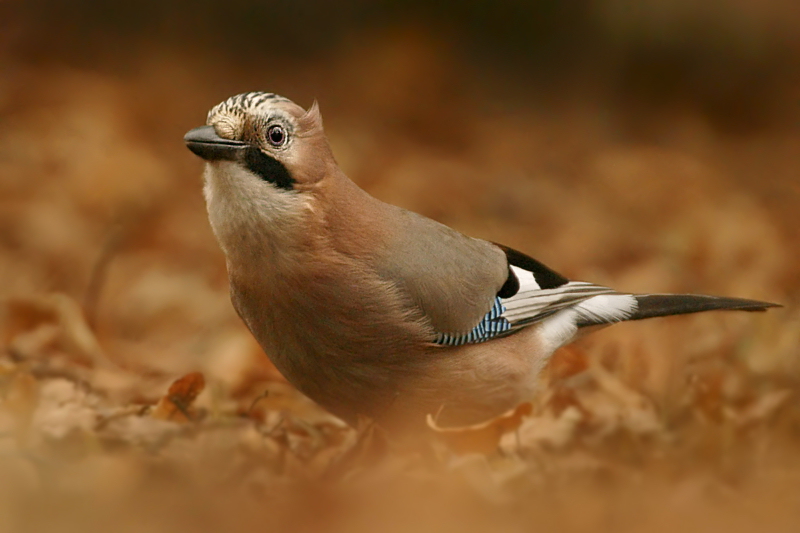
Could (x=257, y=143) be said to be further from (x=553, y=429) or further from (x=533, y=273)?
(x=553, y=429)

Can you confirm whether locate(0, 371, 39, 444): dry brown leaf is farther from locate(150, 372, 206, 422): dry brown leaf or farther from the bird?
the bird

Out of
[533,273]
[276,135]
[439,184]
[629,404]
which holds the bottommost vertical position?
[629,404]

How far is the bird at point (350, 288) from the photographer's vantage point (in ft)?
6.68

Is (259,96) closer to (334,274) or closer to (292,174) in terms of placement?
(292,174)

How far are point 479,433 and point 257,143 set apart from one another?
96 centimetres

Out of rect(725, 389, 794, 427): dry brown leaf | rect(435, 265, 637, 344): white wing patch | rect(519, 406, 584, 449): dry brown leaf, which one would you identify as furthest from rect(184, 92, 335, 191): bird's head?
rect(725, 389, 794, 427): dry brown leaf

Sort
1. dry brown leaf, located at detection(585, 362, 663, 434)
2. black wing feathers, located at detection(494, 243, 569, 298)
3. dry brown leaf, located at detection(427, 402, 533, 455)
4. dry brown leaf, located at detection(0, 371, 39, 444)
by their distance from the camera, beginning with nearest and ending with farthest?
dry brown leaf, located at detection(0, 371, 39, 444)
dry brown leaf, located at detection(427, 402, 533, 455)
dry brown leaf, located at detection(585, 362, 663, 434)
black wing feathers, located at detection(494, 243, 569, 298)

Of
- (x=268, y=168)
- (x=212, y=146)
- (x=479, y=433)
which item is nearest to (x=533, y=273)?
(x=479, y=433)

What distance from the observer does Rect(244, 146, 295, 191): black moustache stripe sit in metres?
2.01

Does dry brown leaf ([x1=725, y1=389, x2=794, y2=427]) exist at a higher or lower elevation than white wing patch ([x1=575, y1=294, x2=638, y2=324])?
lower

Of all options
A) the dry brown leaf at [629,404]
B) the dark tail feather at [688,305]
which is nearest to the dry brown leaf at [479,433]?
the dry brown leaf at [629,404]

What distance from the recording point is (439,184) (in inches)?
158

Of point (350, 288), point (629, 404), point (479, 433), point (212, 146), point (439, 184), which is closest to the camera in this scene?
point (212, 146)

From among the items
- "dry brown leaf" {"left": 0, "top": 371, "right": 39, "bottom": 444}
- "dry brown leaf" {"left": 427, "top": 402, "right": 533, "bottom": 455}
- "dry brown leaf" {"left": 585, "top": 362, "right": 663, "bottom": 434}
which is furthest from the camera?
"dry brown leaf" {"left": 585, "top": 362, "right": 663, "bottom": 434}
